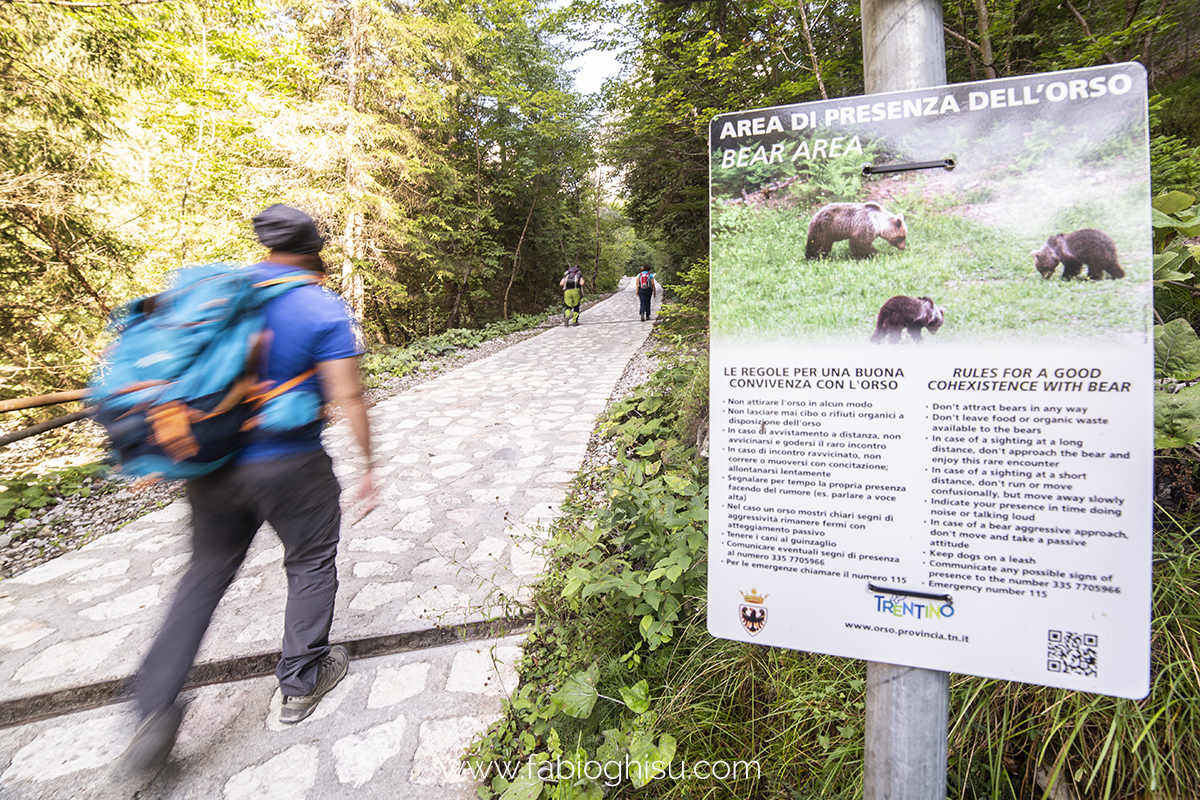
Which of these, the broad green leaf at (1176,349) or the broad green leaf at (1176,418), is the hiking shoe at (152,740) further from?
the broad green leaf at (1176,349)

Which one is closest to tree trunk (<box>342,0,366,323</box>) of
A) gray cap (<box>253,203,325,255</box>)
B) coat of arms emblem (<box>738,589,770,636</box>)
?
gray cap (<box>253,203,325,255</box>)

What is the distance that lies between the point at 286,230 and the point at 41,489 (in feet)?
15.7

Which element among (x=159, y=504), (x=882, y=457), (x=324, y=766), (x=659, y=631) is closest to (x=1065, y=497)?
(x=882, y=457)

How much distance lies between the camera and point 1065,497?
3.36 ft

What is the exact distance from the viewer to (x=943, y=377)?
1.09 metres

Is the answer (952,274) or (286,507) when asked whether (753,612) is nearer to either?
(952,274)

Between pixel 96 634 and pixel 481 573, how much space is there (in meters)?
2.03

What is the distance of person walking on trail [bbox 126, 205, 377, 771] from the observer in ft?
6.27

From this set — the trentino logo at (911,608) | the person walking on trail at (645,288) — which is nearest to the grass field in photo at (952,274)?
the trentino logo at (911,608)

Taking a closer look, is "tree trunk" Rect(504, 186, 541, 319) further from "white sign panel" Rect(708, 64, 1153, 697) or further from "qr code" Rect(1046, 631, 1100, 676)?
"qr code" Rect(1046, 631, 1100, 676)

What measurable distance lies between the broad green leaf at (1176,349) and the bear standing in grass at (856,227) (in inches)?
58.8

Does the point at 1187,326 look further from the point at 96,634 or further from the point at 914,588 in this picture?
the point at 96,634

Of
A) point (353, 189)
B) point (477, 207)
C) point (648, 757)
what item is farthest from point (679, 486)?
point (477, 207)

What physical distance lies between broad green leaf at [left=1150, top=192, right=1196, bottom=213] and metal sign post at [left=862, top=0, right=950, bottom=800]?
1450 millimetres
